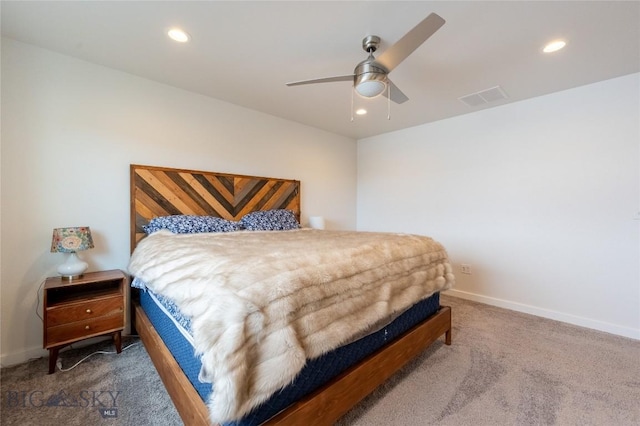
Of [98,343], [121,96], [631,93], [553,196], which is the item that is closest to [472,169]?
[553,196]

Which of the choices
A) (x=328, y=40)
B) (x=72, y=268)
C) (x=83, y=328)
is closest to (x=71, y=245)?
(x=72, y=268)

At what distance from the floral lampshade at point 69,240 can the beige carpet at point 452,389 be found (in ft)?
2.83

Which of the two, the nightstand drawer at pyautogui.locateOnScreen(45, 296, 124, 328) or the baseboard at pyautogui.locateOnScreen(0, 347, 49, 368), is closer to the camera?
the nightstand drawer at pyautogui.locateOnScreen(45, 296, 124, 328)

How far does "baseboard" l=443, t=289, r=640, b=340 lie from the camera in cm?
247

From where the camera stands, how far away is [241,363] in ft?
2.86

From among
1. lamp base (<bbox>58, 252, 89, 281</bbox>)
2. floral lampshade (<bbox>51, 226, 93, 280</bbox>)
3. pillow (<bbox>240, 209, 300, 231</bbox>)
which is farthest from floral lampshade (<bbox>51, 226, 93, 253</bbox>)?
pillow (<bbox>240, 209, 300, 231</bbox>)

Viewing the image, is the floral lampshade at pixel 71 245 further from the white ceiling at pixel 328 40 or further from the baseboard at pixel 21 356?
the white ceiling at pixel 328 40

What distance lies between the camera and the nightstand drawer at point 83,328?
1.80 meters

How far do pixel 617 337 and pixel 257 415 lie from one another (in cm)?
336

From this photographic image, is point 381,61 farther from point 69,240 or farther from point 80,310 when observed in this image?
point 80,310

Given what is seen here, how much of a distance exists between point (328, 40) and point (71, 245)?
245 cm

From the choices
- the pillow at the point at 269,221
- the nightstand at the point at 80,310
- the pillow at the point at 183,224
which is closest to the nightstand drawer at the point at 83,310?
the nightstand at the point at 80,310

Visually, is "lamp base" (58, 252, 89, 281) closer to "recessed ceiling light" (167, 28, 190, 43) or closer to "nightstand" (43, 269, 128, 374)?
"nightstand" (43, 269, 128, 374)

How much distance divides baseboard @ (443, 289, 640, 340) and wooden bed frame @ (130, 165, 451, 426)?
1395 mm
